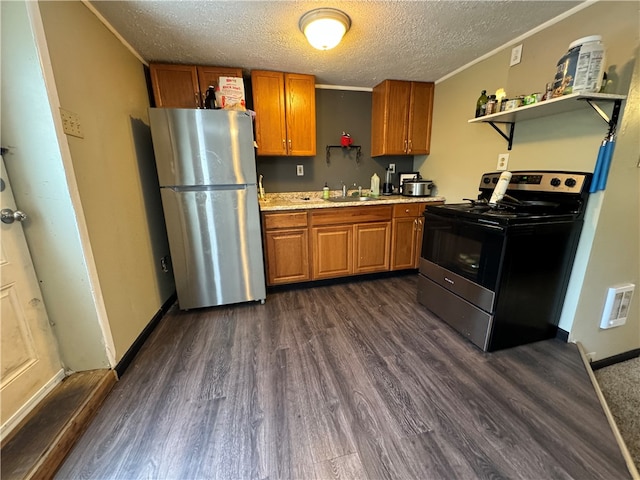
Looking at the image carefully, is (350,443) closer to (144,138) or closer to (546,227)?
(546,227)

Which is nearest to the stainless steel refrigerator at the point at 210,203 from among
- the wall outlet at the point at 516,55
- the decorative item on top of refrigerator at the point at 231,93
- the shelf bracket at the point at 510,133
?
the decorative item on top of refrigerator at the point at 231,93

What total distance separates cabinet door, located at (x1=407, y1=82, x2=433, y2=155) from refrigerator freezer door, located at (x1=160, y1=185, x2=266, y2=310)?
1938 mm

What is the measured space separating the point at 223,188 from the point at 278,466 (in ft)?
5.83

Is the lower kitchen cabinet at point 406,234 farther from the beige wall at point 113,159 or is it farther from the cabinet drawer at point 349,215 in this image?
the beige wall at point 113,159

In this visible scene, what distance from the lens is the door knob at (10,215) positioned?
1112 mm

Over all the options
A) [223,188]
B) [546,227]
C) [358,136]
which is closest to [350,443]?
[546,227]

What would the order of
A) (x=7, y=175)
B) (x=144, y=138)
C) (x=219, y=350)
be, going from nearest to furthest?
(x=7, y=175) < (x=219, y=350) < (x=144, y=138)

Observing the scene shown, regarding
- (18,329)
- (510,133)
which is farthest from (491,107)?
(18,329)

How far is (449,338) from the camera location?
71.7 inches

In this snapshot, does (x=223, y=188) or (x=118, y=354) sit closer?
(x=118, y=354)

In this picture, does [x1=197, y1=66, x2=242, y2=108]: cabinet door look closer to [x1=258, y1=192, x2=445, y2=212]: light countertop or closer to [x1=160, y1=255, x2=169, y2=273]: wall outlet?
[x1=258, y1=192, x2=445, y2=212]: light countertop

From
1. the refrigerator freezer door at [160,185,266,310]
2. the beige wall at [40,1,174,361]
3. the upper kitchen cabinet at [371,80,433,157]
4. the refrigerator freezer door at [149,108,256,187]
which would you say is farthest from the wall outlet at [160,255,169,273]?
the upper kitchen cabinet at [371,80,433,157]

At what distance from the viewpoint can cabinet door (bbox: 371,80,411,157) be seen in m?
2.73

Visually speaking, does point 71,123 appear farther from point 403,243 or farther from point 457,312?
point 403,243
